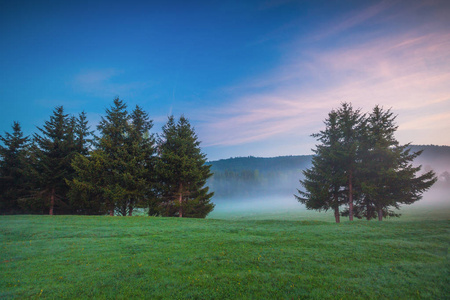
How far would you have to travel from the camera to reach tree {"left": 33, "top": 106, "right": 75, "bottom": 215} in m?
24.5

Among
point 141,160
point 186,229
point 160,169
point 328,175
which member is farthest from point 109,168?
point 328,175

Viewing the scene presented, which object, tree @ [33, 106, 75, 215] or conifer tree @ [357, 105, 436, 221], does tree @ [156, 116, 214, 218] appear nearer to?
tree @ [33, 106, 75, 215]

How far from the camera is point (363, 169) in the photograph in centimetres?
2012

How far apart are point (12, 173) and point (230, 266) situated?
35.6 m

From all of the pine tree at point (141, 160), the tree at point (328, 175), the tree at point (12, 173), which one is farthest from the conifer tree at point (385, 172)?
the tree at point (12, 173)

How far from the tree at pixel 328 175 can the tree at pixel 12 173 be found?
36372 millimetres

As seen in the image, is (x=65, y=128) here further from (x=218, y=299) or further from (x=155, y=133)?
(x=218, y=299)

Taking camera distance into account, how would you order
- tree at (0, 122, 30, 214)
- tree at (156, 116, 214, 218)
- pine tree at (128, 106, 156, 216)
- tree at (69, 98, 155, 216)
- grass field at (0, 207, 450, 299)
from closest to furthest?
grass field at (0, 207, 450, 299), tree at (69, 98, 155, 216), pine tree at (128, 106, 156, 216), tree at (156, 116, 214, 218), tree at (0, 122, 30, 214)

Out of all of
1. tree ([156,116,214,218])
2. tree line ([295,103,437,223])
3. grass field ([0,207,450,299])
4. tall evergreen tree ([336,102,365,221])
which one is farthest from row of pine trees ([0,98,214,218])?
tall evergreen tree ([336,102,365,221])

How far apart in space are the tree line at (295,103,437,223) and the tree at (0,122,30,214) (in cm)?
3766

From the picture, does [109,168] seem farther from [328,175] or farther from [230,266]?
[328,175]

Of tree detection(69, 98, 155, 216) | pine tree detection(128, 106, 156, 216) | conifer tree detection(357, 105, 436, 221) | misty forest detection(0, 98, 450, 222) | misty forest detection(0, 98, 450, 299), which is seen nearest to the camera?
misty forest detection(0, 98, 450, 299)

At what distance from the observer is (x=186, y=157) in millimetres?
23203

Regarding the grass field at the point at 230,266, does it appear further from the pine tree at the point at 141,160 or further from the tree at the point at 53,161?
the tree at the point at 53,161
